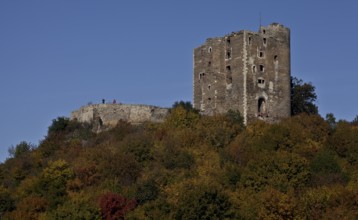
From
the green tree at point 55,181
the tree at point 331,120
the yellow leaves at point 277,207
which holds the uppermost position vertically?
the tree at point 331,120

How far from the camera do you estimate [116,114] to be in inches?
2148

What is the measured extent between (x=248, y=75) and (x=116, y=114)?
957 centimetres

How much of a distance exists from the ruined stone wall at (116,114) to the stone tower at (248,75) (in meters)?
3.59

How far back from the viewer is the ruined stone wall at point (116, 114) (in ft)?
179

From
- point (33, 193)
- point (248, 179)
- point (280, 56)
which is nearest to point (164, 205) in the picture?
point (248, 179)

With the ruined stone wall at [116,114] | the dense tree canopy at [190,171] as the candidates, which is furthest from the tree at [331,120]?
the ruined stone wall at [116,114]

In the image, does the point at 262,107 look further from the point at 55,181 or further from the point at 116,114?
the point at 55,181

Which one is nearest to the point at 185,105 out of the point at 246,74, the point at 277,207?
the point at 246,74

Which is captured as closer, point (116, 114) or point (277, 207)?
point (277, 207)

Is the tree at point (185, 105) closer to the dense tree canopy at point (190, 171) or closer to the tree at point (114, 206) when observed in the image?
the dense tree canopy at point (190, 171)

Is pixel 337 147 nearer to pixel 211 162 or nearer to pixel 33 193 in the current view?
pixel 211 162

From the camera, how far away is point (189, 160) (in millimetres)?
47344

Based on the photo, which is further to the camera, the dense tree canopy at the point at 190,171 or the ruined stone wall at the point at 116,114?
the ruined stone wall at the point at 116,114

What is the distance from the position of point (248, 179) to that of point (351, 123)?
12.8 meters
